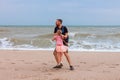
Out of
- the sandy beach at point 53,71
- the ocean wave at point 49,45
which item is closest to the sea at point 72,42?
the ocean wave at point 49,45

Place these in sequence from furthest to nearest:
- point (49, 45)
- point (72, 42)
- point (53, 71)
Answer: point (72, 42) → point (49, 45) → point (53, 71)

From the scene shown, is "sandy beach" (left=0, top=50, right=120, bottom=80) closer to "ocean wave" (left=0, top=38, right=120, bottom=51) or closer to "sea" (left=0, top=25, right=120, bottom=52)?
"sea" (left=0, top=25, right=120, bottom=52)

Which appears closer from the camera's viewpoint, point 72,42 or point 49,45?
point 49,45

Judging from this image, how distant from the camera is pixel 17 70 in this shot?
29.1ft

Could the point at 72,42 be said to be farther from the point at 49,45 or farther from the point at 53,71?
the point at 53,71

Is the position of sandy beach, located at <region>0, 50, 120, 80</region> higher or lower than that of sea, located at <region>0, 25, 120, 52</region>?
higher

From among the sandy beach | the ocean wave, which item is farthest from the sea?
the sandy beach

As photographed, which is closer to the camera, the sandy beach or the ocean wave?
the sandy beach

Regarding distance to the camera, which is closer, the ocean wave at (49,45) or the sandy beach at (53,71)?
the sandy beach at (53,71)

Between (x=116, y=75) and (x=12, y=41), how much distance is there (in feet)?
44.6

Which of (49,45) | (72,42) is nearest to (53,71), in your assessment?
(49,45)

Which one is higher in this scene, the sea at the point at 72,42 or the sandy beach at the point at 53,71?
the sandy beach at the point at 53,71

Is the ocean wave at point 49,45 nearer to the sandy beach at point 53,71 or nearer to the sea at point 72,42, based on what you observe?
the sea at point 72,42

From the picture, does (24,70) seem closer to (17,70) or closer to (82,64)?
(17,70)
